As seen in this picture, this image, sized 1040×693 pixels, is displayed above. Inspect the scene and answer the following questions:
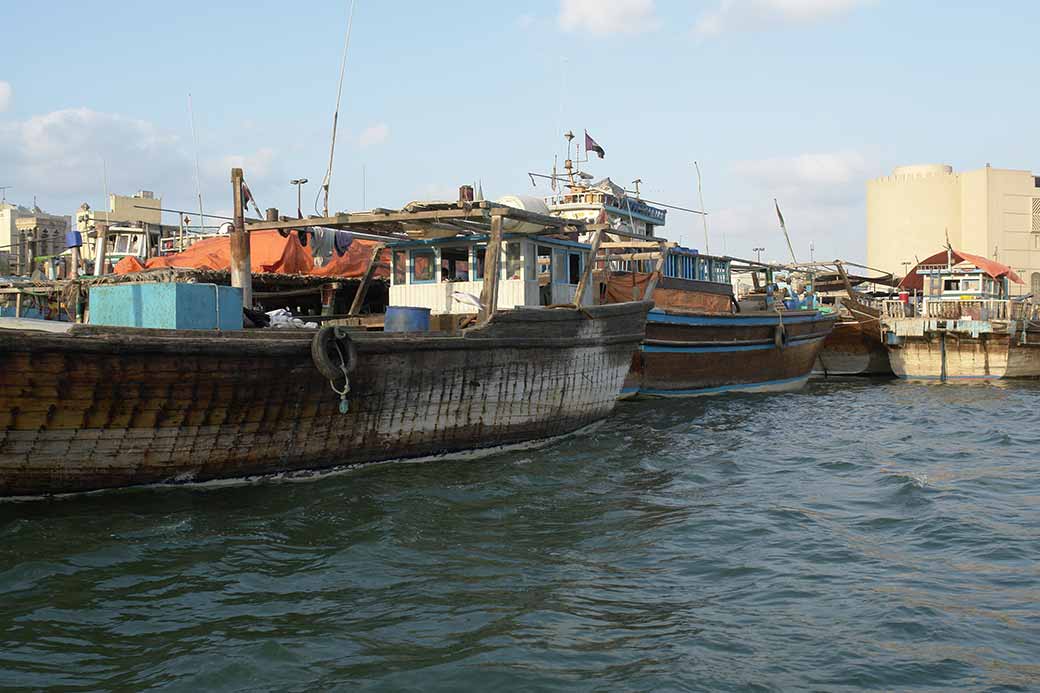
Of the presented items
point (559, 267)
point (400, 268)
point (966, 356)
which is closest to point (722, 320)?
point (559, 267)

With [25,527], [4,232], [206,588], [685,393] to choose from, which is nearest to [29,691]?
[206,588]

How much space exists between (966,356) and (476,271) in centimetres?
1721

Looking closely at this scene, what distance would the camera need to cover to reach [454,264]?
41.2 feet

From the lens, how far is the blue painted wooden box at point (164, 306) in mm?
7137

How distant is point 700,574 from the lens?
5.61m

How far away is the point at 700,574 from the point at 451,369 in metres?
3.92

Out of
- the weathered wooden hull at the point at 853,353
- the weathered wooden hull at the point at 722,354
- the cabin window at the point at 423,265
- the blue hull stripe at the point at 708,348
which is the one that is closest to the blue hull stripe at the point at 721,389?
the weathered wooden hull at the point at 722,354

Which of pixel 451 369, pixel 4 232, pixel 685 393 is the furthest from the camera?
pixel 4 232

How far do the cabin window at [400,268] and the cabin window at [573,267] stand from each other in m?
2.61

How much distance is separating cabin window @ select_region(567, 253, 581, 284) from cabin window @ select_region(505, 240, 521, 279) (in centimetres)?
133

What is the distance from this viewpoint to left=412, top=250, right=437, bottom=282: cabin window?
40.5 feet

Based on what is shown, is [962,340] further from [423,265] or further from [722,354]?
[423,265]

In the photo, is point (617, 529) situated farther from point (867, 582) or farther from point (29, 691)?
point (29, 691)

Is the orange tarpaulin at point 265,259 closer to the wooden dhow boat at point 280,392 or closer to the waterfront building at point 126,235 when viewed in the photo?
the waterfront building at point 126,235
